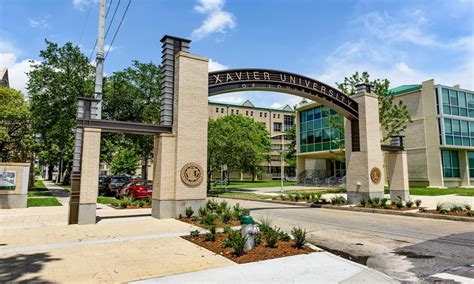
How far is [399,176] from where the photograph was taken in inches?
781

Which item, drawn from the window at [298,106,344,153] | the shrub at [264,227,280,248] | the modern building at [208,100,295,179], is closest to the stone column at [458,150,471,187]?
the window at [298,106,344,153]

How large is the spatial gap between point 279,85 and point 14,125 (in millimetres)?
28886

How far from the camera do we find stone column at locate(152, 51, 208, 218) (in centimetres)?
1223

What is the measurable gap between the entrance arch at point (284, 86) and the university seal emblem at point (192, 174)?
3281 mm

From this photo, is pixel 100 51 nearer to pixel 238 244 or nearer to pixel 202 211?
pixel 202 211

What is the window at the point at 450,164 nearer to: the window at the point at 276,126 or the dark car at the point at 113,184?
the dark car at the point at 113,184

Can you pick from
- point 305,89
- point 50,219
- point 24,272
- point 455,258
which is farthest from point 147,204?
point 455,258

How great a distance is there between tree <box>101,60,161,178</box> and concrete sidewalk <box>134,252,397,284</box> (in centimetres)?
2603

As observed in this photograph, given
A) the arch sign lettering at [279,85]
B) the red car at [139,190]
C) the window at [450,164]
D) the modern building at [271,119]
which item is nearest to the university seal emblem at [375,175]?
the arch sign lettering at [279,85]

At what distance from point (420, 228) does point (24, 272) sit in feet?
37.5

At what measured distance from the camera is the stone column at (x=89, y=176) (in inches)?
431

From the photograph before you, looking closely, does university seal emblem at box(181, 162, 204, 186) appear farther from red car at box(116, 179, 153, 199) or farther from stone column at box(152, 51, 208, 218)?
red car at box(116, 179, 153, 199)

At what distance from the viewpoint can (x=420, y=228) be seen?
10.8m

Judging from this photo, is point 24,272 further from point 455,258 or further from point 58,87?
point 58,87
